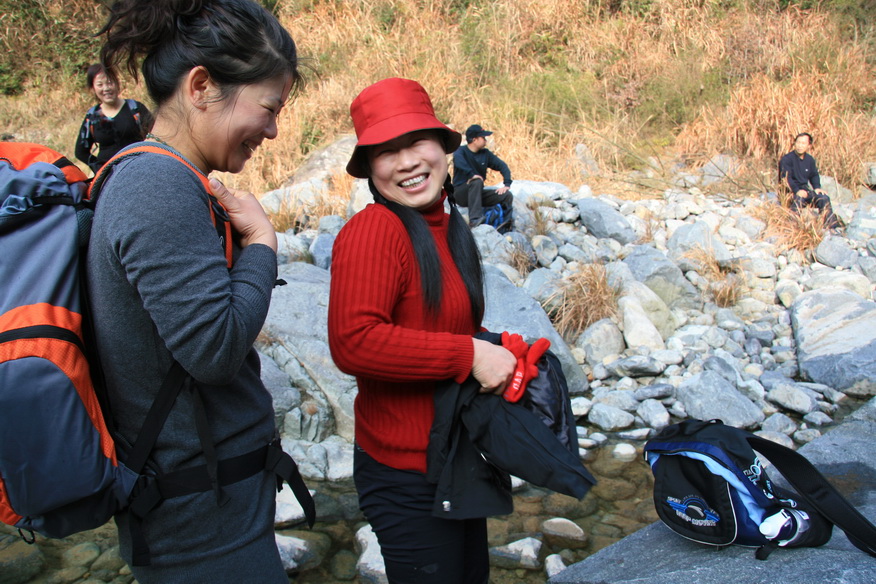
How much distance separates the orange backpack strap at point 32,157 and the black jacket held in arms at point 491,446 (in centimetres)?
86

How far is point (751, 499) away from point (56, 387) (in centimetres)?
161

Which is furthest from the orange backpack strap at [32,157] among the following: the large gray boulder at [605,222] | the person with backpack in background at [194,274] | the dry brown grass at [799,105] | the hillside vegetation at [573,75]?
the dry brown grass at [799,105]

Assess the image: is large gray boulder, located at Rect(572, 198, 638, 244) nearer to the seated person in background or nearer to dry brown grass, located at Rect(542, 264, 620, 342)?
dry brown grass, located at Rect(542, 264, 620, 342)

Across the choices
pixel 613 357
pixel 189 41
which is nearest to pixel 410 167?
pixel 189 41

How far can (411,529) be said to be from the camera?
60.6 inches

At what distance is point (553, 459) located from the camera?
1.39 m

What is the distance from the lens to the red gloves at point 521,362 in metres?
1.49

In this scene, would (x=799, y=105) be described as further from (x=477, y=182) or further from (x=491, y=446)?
(x=491, y=446)

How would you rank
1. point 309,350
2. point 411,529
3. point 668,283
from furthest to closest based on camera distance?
1. point 668,283
2. point 309,350
3. point 411,529

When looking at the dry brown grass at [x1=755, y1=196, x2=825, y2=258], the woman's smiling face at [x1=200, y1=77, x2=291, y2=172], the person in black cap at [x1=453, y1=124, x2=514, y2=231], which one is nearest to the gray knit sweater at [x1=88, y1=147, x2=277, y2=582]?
the woman's smiling face at [x1=200, y1=77, x2=291, y2=172]

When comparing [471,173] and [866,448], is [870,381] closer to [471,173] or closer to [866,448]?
[866,448]

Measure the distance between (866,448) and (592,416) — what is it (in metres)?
1.75

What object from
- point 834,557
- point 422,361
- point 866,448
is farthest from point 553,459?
point 866,448

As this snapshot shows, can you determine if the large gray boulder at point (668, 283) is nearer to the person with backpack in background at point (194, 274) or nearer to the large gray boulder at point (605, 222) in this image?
the large gray boulder at point (605, 222)
